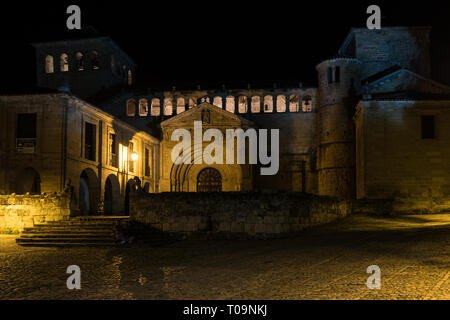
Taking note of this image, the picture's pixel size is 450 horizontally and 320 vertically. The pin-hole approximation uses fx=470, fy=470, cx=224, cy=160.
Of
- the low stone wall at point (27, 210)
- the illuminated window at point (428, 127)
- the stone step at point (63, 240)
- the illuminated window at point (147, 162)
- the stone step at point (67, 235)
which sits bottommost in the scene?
the stone step at point (63, 240)

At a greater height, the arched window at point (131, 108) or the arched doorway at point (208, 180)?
the arched window at point (131, 108)

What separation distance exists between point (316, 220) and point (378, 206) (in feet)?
15.2

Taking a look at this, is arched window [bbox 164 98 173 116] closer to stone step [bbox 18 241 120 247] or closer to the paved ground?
stone step [bbox 18 241 120 247]

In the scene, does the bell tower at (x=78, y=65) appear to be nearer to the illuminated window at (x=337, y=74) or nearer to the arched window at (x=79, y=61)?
the arched window at (x=79, y=61)

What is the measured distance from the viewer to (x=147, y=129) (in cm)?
3156

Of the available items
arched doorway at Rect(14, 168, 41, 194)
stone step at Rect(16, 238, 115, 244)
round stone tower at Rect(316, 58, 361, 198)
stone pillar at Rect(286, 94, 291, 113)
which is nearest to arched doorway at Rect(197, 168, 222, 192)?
round stone tower at Rect(316, 58, 361, 198)

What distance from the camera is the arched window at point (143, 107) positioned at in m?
32.3

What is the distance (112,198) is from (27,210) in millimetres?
7140

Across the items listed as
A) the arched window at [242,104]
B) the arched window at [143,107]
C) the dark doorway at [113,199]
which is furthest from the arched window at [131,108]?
the dark doorway at [113,199]

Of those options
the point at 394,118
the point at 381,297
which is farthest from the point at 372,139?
the point at 381,297

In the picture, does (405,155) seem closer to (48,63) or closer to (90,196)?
(90,196)

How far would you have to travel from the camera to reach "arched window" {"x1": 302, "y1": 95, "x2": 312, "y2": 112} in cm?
3086

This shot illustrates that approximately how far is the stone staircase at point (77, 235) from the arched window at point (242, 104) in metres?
17.3
